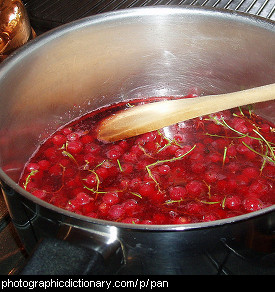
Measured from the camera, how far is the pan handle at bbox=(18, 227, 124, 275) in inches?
28.3

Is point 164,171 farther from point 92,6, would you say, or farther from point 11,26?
point 92,6

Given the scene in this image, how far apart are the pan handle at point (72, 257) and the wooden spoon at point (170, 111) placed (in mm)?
685

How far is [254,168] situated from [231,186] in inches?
5.2

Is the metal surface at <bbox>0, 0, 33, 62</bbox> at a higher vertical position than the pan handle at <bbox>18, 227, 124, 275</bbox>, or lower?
higher

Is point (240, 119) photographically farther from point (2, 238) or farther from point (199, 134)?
point (2, 238)

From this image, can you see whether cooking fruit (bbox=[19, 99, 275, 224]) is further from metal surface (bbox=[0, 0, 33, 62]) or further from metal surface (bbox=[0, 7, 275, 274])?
metal surface (bbox=[0, 0, 33, 62])

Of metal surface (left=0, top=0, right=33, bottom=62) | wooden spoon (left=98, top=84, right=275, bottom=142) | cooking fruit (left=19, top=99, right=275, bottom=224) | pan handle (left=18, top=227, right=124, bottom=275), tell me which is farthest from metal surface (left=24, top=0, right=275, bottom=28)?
pan handle (left=18, top=227, right=124, bottom=275)

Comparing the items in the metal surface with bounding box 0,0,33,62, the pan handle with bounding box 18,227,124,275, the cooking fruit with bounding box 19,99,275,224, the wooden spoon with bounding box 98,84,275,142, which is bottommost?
the cooking fruit with bounding box 19,99,275,224

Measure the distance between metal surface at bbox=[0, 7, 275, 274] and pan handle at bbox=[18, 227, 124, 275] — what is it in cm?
19

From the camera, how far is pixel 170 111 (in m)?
1.37

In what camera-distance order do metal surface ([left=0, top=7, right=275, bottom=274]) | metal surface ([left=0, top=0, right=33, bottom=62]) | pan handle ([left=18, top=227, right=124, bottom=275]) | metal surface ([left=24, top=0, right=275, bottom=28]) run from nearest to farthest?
pan handle ([left=18, top=227, right=124, bottom=275])
metal surface ([left=0, top=7, right=275, bottom=274])
metal surface ([left=0, top=0, right=33, bottom=62])
metal surface ([left=24, top=0, right=275, bottom=28])

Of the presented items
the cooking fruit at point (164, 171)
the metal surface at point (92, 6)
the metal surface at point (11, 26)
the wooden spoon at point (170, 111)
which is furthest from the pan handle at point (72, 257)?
the metal surface at point (92, 6)

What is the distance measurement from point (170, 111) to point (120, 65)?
369 mm
